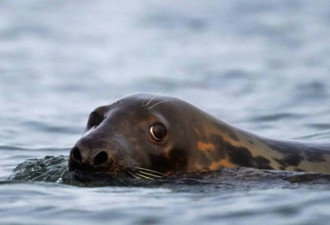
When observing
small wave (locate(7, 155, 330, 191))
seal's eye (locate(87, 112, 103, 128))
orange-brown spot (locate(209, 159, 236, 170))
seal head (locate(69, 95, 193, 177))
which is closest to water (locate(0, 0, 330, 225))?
small wave (locate(7, 155, 330, 191))

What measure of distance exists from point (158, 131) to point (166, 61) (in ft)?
45.3

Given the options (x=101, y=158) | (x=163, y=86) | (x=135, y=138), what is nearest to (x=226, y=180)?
(x=135, y=138)

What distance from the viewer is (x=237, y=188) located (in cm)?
1063

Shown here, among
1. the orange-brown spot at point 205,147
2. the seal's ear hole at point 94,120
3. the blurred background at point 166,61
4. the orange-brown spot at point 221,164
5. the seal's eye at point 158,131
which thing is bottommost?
the orange-brown spot at point 221,164

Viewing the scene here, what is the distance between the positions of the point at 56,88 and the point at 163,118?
36.3ft

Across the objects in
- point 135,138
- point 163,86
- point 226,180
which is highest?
point 163,86

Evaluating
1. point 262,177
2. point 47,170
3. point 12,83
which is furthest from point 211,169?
point 12,83

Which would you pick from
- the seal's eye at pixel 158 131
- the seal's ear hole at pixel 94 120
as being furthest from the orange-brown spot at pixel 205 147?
the seal's ear hole at pixel 94 120

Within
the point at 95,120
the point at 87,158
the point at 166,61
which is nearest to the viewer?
the point at 87,158

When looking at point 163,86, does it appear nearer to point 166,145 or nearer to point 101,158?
point 166,145

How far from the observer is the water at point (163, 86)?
9.86 meters

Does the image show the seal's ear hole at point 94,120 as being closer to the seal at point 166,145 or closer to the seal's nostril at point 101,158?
the seal at point 166,145

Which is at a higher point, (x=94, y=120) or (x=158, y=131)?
(x=94, y=120)

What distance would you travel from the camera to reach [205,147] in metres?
11.1
